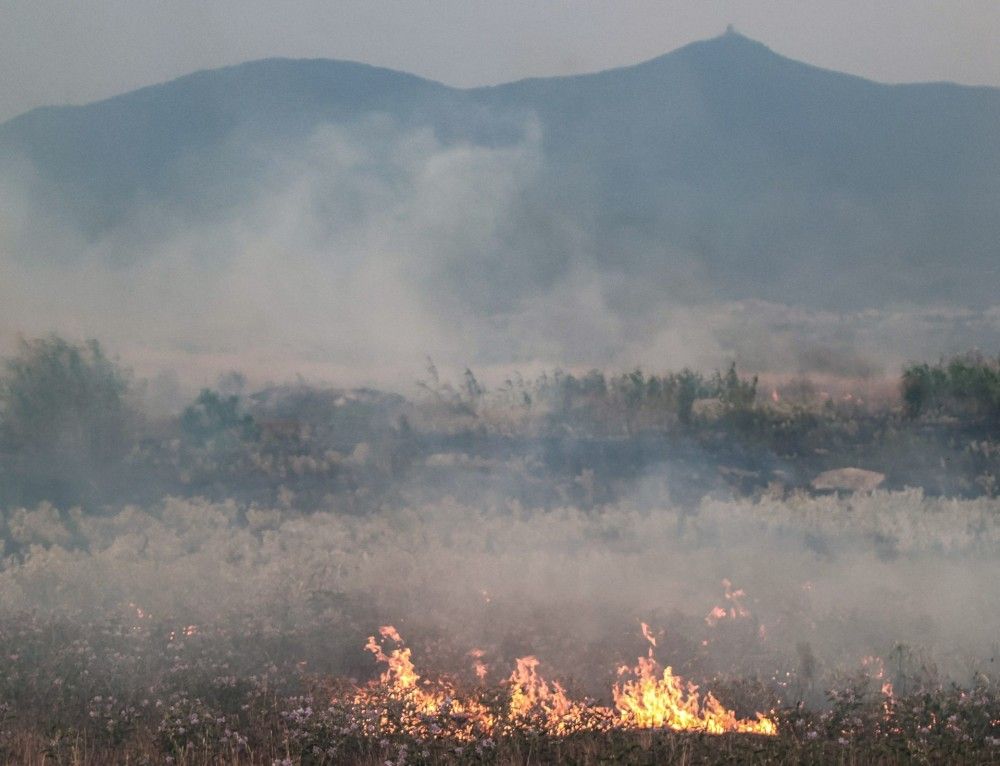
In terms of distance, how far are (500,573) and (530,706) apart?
14.4 ft

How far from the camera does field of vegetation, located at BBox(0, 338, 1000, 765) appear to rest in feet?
26.8

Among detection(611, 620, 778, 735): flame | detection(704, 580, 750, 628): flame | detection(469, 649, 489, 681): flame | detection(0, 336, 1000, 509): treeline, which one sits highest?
detection(0, 336, 1000, 509): treeline

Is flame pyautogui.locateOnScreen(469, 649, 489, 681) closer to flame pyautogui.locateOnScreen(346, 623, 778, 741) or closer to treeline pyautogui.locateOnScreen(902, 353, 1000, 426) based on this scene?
flame pyautogui.locateOnScreen(346, 623, 778, 741)

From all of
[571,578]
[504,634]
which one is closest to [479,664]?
[504,634]

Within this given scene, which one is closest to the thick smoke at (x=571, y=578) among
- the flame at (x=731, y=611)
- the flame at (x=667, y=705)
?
the flame at (x=731, y=611)

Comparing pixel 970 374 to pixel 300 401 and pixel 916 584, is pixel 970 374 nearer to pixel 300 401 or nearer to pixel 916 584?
pixel 916 584

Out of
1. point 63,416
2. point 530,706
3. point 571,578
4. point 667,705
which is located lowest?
point 667,705

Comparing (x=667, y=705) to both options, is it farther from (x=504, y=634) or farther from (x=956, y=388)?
(x=956, y=388)

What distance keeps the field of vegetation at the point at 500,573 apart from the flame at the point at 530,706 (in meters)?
0.04

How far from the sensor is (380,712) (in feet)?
27.1

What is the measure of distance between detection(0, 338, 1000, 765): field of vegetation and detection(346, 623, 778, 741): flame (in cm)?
4

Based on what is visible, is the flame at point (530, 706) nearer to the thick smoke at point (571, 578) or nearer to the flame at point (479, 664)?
the flame at point (479, 664)

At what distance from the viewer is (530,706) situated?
31.0 ft

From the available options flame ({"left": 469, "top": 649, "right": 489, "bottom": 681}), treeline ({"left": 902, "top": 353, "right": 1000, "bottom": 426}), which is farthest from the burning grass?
treeline ({"left": 902, "top": 353, "right": 1000, "bottom": 426})
